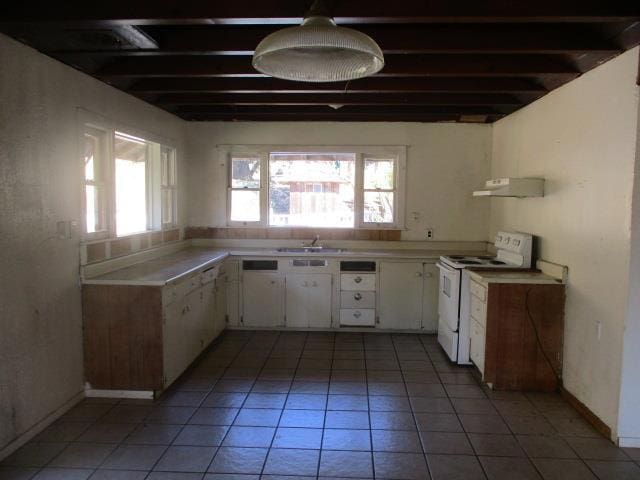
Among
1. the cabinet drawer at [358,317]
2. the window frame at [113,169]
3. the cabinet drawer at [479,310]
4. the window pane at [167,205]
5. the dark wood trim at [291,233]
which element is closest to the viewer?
the window frame at [113,169]

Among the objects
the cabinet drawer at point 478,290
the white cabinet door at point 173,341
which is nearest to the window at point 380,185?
the cabinet drawer at point 478,290

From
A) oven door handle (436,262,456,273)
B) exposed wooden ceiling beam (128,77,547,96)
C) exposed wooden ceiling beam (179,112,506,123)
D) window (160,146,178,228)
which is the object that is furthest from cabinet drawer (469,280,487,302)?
window (160,146,178,228)

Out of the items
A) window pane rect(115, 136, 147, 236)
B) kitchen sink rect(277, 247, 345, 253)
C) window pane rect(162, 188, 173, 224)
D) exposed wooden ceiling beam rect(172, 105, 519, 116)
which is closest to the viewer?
window pane rect(115, 136, 147, 236)

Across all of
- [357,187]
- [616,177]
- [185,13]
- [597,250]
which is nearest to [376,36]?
[185,13]

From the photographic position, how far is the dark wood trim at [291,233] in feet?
18.8

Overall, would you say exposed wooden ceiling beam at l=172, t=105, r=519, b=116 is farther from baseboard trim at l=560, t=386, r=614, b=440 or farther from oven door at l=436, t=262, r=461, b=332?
baseboard trim at l=560, t=386, r=614, b=440

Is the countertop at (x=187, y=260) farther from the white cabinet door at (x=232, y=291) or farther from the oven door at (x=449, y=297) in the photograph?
the oven door at (x=449, y=297)

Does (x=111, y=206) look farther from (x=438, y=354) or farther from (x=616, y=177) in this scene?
(x=616, y=177)

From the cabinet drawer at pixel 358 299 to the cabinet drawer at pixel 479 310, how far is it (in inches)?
51.5

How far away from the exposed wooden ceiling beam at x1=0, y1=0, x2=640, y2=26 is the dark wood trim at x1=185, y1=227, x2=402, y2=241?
132 inches

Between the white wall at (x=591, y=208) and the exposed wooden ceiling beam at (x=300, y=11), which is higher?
the exposed wooden ceiling beam at (x=300, y=11)

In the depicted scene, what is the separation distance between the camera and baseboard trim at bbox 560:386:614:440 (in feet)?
10.1

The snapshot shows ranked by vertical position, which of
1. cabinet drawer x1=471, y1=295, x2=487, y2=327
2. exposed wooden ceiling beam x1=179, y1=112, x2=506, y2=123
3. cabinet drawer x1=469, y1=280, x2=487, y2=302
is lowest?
cabinet drawer x1=471, y1=295, x2=487, y2=327

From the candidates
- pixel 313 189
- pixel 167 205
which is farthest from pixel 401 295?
pixel 167 205
